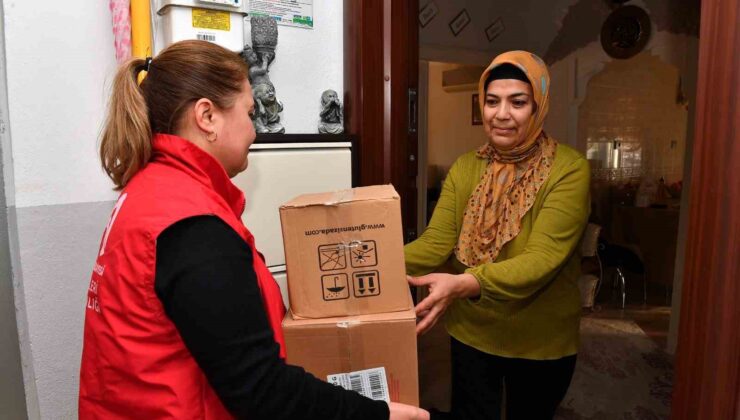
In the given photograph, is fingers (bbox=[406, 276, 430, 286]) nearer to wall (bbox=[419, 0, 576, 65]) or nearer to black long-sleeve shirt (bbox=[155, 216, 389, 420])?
black long-sleeve shirt (bbox=[155, 216, 389, 420])

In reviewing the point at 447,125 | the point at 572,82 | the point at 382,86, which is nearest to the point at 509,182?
the point at 382,86

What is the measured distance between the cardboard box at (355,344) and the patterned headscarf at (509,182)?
54 cm

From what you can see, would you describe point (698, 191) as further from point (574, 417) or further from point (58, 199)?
point (574, 417)

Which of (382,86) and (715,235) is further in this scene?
(382,86)

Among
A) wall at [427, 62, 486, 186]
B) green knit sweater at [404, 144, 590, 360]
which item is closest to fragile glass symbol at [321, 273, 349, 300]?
green knit sweater at [404, 144, 590, 360]

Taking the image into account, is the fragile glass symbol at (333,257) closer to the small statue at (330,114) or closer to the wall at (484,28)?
the small statue at (330,114)

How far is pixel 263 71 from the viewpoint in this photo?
1706 millimetres

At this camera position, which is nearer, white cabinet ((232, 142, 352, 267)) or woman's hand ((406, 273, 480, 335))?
woman's hand ((406, 273, 480, 335))

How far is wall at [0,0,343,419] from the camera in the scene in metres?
1.48

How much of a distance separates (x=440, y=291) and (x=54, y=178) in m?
1.14

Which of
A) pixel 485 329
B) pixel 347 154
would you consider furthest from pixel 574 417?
pixel 347 154

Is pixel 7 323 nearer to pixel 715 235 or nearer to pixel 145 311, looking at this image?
Result: pixel 145 311

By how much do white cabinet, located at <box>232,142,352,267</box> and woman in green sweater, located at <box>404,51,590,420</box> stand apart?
405 mm

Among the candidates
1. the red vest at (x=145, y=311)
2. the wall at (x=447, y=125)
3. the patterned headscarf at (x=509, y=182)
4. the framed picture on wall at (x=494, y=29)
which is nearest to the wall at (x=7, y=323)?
the red vest at (x=145, y=311)
